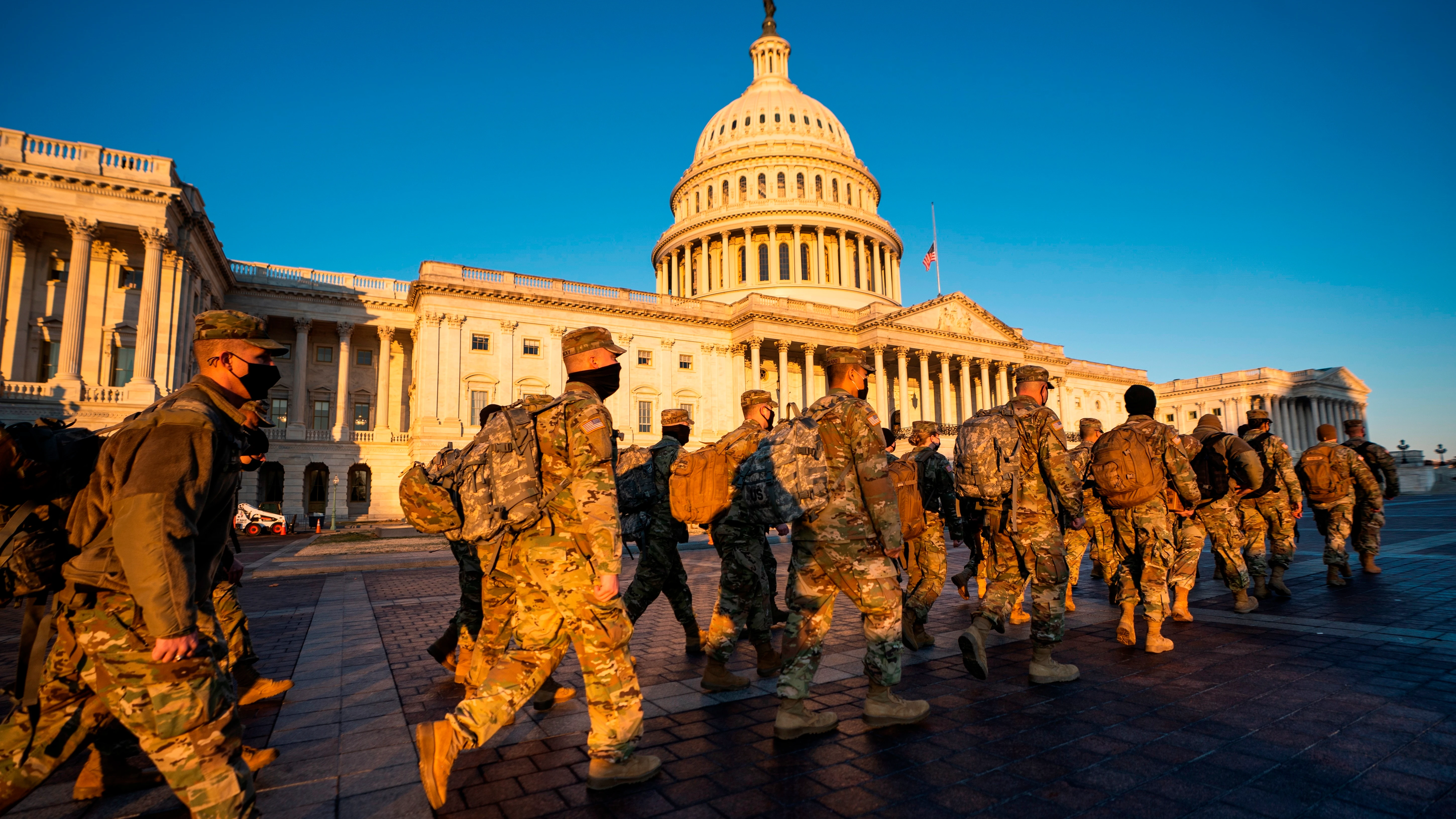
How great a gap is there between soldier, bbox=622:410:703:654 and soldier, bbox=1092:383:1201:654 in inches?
161

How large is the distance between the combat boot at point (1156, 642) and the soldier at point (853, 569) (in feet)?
9.36

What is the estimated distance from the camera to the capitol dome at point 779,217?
61.2m

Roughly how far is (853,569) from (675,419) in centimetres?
301

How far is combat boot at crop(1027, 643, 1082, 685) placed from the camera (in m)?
5.21

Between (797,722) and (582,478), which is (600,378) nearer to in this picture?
(582,478)

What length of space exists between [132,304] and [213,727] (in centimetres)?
3673

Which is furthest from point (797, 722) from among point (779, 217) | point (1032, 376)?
point (779, 217)

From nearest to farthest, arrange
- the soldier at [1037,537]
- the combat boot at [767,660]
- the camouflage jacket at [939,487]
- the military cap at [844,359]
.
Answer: the military cap at [844,359]
the soldier at [1037,537]
the combat boot at [767,660]
the camouflage jacket at [939,487]

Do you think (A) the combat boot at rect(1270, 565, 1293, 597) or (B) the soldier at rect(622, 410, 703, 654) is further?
(A) the combat boot at rect(1270, 565, 1293, 597)

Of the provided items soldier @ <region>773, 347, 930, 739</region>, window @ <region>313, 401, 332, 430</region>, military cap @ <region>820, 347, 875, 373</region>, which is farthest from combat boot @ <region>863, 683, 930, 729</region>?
window @ <region>313, 401, 332, 430</region>

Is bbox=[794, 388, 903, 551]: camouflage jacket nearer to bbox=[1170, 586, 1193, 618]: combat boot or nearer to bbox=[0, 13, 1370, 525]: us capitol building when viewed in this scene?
bbox=[1170, 586, 1193, 618]: combat boot

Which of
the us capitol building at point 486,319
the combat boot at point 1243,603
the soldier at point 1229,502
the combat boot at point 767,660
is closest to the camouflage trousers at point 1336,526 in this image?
the soldier at point 1229,502

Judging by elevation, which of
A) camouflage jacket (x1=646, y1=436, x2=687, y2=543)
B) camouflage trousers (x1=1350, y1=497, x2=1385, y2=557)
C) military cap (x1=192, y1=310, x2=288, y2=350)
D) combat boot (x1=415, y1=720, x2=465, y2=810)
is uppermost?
military cap (x1=192, y1=310, x2=288, y2=350)

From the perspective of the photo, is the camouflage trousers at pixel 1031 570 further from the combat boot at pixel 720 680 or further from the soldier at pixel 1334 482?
the soldier at pixel 1334 482
